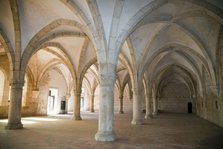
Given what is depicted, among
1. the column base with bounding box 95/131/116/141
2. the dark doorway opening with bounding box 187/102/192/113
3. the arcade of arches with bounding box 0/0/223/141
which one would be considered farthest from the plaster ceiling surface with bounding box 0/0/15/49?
the dark doorway opening with bounding box 187/102/192/113

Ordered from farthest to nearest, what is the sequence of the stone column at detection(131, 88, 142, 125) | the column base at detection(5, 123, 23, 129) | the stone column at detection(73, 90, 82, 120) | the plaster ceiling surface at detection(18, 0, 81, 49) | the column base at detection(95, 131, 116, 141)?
the stone column at detection(73, 90, 82, 120) → the stone column at detection(131, 88, 142, 125) → the column base at detection(5, 123, 23, 129) → the plaster ceiling surface at detection(18, 0, 81, 49) → the column base at detection(95, 131, 116, 141)

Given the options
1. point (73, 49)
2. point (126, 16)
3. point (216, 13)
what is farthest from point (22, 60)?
point (216, 13)

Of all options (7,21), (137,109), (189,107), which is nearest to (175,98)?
(189,107)

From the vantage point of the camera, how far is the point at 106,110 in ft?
18.8

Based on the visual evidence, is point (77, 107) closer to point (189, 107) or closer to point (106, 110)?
point (106, 110)

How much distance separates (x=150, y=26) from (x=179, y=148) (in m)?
6.32

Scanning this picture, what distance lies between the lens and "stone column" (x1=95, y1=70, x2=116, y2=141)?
5.61 metres

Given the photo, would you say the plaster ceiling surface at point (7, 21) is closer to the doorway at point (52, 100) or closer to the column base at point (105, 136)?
the column base at point (105, 136)

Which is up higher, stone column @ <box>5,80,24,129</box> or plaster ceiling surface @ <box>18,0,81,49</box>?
plaster ceiling surface @ <box>18,0,81,49</box>

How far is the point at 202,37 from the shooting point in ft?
31.0

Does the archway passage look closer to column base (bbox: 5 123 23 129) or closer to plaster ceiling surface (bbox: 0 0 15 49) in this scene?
column base (bbox: 5 123 23 129)

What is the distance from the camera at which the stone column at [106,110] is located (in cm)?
561

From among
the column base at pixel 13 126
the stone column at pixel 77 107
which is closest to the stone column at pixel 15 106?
the column base at pixel 13 126

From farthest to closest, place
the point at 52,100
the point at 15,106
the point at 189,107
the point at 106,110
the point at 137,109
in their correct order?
1. the point at 189,107
2. the point at 52,100
3. the point at 137,109
4. the point at 15,106
5. the point at 106,110
